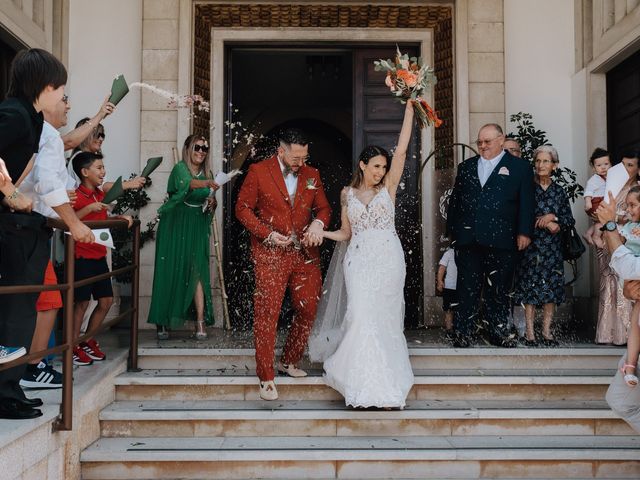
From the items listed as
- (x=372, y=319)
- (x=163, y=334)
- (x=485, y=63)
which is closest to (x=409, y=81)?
(x=372, y=319)

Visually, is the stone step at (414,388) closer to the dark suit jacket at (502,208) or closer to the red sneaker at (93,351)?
the red sneaker at (93,351)

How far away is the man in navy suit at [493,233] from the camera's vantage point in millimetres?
5598

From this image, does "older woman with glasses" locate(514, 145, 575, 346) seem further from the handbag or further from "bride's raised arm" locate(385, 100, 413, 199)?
"bride's raised arm" locate(385, 100, 413, 199)

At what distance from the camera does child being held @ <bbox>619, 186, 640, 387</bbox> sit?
3.66 metres

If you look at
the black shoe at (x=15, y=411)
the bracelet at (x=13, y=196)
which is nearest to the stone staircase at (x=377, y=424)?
the black shoe at (x=15, y=411)

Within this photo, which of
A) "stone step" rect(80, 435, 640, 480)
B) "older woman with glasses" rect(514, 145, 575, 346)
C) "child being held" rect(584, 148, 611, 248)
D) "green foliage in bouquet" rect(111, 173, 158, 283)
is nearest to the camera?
"stone step" rect(80, 435, 640, 480)

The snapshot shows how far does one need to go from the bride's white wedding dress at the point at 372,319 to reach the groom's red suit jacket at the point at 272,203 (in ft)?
1.09

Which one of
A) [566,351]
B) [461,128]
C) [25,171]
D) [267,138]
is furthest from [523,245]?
[267,138]

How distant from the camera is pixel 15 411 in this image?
141 inches

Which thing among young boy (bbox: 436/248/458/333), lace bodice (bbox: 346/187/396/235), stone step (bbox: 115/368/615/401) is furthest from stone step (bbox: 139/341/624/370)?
lace bodice (bbox: 346/187/396/235)

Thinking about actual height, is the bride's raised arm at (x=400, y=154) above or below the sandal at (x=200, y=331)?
above

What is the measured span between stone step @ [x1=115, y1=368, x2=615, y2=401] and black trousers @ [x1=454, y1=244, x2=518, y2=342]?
651 millimetres

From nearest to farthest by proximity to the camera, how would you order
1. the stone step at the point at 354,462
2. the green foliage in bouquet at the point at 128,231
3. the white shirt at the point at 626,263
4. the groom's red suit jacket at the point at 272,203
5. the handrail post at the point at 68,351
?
1. the white shirt at the point at 626,263
2. the handrail post at the point at 68,351
3. the stone step at the point at 354,462
4. the groom's red suit jacket at the point at 272,203
5. the green foliage in bouquet at the point at 128,231

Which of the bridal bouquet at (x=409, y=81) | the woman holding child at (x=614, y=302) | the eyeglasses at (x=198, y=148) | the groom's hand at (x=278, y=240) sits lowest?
the woman holding child at (x=614, y=302)
